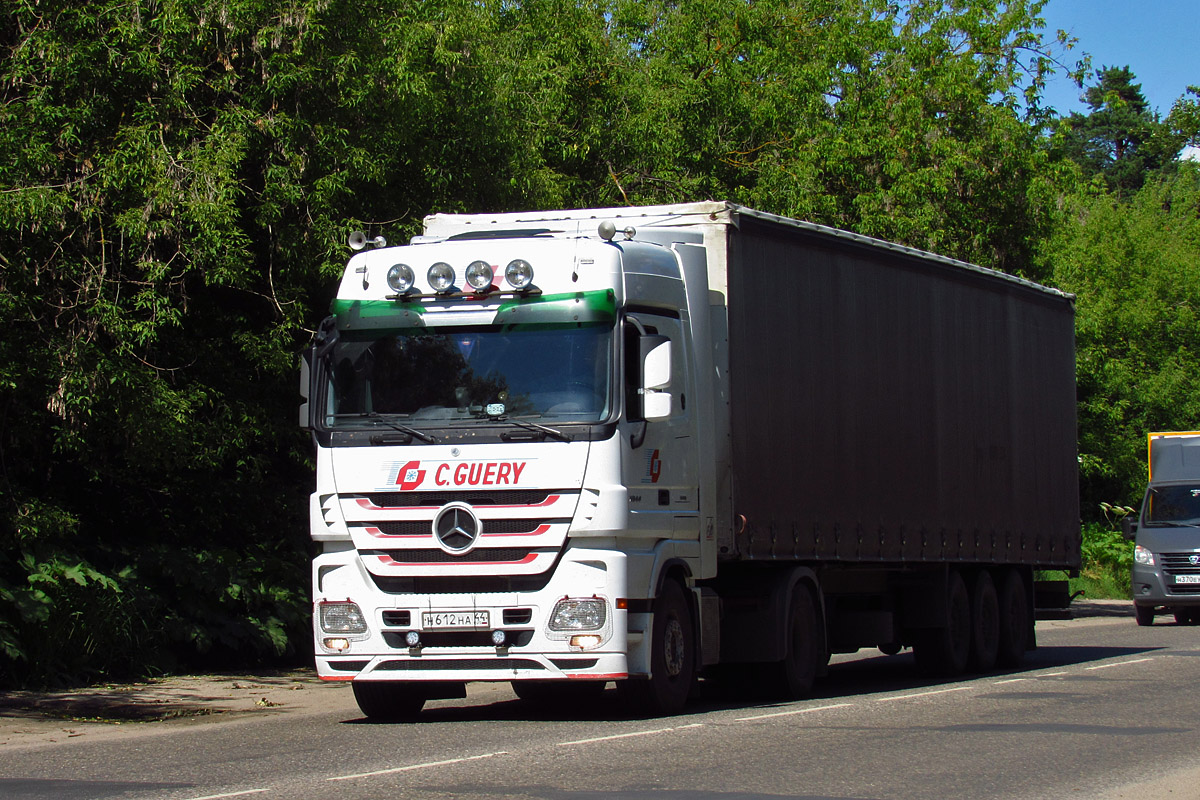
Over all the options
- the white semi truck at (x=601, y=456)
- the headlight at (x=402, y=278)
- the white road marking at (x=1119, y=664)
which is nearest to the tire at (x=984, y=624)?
the white road marking at (x=1119, y=664)

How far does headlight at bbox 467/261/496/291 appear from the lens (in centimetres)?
1163

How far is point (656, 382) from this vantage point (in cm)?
1126

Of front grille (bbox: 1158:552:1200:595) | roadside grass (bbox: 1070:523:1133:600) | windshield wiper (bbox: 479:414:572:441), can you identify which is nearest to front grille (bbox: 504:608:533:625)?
windshield wiper (bbox: 479:414:572:441)

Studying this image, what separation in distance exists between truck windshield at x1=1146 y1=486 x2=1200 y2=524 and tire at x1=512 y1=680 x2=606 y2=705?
1547 centimetres

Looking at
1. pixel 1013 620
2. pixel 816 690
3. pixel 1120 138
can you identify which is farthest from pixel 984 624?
pixel 1120 138

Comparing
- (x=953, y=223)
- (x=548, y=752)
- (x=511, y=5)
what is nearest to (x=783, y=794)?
(x=548, y=752)

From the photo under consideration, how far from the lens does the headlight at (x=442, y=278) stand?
1174cm

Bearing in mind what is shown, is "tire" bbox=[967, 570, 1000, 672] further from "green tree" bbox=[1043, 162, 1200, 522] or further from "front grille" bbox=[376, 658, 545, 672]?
"green tree" bbox=[1043, 162, 1200, 522]

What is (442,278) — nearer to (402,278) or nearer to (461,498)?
(402,278)

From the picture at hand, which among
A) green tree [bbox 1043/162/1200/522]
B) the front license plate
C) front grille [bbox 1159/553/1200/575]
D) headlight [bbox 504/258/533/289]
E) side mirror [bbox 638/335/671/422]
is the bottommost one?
the front license plate

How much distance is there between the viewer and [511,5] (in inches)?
979

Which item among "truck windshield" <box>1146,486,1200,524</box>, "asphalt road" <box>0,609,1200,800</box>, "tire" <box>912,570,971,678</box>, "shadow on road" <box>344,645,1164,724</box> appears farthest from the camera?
"truck windshield" <box>1146,486,1200,524</box>

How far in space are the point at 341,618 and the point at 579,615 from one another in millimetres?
1768

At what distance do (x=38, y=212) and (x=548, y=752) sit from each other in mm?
6942
